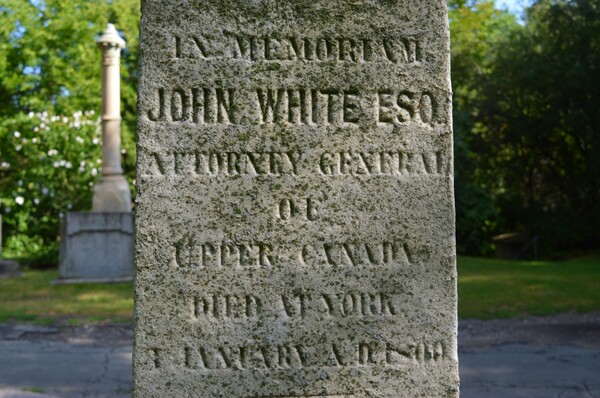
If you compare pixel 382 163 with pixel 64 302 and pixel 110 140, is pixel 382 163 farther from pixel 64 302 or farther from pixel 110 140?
pixel 110 140

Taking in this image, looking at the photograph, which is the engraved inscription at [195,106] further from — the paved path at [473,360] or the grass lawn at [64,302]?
the grass lawn at [64,302]

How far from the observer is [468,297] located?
10.8 m

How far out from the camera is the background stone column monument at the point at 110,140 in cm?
1359

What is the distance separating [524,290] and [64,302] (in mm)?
6537

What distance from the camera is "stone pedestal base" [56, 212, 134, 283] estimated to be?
12859 mm

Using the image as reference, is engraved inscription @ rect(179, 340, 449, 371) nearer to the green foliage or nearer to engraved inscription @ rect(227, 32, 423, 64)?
engraved inscription @ rect(227, 32, 423, 64)

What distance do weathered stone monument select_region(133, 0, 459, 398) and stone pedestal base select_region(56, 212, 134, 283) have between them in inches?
399

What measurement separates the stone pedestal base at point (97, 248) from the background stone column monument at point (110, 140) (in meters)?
0.64

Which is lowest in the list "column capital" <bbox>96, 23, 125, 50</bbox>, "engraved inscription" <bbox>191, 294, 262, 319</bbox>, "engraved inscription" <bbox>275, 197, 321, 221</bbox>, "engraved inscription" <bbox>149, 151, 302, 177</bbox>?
"engraved inscription" <bbox>191, 294, 262, 319</bbox>

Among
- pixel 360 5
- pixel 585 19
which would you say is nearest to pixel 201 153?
pixel 360 5

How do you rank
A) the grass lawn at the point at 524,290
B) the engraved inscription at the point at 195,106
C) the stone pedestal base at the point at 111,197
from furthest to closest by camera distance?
the stone pedestal base at the point at 111,197, the grass lawn at the point at 524,290, the engraved inscription at the point at 195,106

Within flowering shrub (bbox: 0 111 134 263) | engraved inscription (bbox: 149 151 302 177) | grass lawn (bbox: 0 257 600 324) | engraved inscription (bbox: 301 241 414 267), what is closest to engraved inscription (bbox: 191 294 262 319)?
engraved inscription (bbox: 301 241 414 267)

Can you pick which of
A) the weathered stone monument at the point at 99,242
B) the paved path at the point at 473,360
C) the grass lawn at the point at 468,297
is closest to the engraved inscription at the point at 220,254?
the paved path at the point at 473,360

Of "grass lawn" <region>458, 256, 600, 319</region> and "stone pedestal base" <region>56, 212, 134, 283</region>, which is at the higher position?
"stone pedestal base" <region>56, 212, 134, 283</region>
